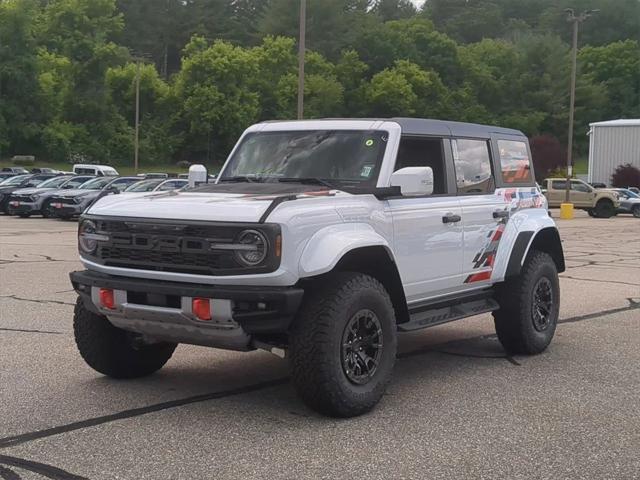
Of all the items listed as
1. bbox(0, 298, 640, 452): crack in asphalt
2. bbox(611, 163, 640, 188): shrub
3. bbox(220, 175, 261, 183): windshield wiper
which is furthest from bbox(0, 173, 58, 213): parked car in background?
bbox(611, 163, 640, 188): shrub

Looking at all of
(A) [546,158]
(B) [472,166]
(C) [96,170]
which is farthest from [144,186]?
(A) [546,158]

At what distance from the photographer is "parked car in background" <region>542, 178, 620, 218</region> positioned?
38.9 metres

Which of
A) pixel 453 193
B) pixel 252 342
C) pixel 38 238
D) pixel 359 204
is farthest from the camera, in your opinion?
pixel 38 238

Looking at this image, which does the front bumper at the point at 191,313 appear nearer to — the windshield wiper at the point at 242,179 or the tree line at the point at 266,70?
the windshield wiper at the point at 242,179

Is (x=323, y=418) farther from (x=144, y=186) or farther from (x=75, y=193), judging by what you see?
(x=75, y=193)

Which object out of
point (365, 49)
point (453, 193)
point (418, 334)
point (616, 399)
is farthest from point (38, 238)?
point (365, 49)

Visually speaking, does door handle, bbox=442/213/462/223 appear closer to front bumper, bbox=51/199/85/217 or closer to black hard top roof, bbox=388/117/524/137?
black hard top roof, bbox=388/117/524/137

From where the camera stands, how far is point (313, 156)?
6516 mm

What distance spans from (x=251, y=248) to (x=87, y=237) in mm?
1388

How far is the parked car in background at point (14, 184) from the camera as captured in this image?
104 feet

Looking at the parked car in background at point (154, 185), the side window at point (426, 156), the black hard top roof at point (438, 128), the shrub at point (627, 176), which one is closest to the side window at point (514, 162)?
the black hard top roof at point (438, 128)

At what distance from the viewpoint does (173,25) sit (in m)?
111

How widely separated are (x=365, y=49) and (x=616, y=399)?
329 feet

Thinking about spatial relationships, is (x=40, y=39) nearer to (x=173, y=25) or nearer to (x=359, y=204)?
(x=173, y=25)
